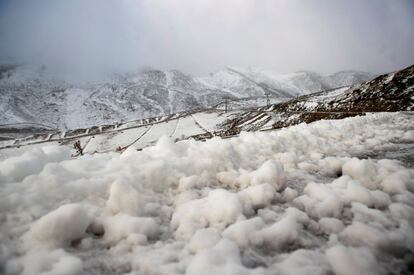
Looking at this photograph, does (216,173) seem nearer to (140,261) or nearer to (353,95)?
(140,261)

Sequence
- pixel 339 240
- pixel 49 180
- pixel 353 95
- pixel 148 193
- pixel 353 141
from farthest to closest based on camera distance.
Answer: pixel 353 95, pixel 353 141, pixel 148 193, pixel 49 180, pixel 339 240

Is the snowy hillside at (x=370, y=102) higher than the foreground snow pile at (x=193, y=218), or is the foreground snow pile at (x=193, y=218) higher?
the snowy hillside at (x=370, y=102)

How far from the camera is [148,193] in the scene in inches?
131

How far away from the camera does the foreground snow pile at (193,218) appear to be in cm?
202

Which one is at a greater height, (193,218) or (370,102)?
(370,102)

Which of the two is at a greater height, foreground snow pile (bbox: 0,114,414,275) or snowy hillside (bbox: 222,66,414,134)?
snowy hillside (bbox: 222,66,414,134)

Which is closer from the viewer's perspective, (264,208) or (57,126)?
(264,208)

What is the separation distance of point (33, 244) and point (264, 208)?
7.13 ft

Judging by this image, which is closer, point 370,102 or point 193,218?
point 193,218

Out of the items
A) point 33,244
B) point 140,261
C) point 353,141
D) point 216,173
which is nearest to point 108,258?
point 140,261

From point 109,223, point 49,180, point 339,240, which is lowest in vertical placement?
point 339,240

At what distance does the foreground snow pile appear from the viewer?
2.02 m

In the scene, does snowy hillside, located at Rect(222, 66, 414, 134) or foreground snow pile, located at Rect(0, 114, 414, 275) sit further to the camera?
snowy hillside, located at Rect(222, 66, 414, 134)

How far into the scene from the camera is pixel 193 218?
2721 mm
